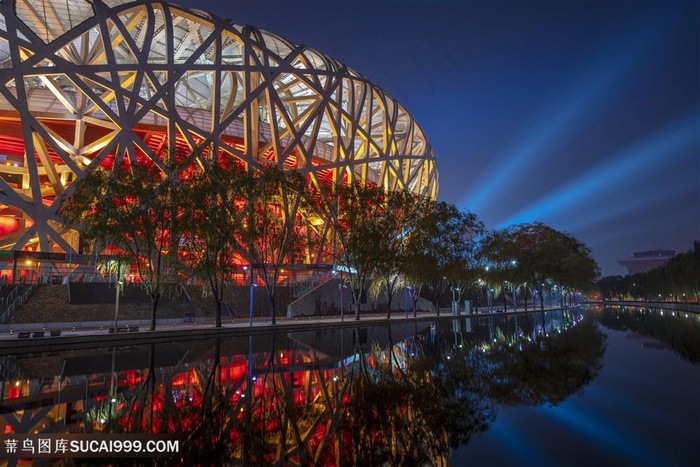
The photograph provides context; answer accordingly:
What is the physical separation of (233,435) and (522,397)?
575 centimetres

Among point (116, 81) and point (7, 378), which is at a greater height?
point (116, 81)

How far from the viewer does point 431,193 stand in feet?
223

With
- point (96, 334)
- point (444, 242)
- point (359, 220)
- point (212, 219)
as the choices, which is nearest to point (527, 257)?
point (444, 242)

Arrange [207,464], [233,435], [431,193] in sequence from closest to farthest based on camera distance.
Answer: [207,464] < [233,435] < [431,193]

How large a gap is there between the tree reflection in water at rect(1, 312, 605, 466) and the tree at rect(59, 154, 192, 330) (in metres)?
9.08

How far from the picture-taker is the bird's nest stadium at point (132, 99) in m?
32.2

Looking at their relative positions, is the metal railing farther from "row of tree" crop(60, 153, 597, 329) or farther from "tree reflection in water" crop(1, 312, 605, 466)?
"tree reflection in water" crop(1, 312, 605, 466)

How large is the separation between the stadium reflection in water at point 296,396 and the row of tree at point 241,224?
344 inches

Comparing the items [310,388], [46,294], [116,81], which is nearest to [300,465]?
[310,388]

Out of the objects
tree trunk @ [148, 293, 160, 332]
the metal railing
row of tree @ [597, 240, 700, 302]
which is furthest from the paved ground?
row of tree @ [597, 240, 700, 302]

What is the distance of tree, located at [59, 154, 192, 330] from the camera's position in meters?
23.0

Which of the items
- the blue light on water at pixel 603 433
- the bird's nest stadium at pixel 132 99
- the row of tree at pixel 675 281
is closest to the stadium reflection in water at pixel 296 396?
the blue light on water at pixel 603 433

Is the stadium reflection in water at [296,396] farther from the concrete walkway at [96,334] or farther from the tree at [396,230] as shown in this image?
the tree at [396,230]

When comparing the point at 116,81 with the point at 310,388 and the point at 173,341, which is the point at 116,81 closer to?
the point at 173,341
